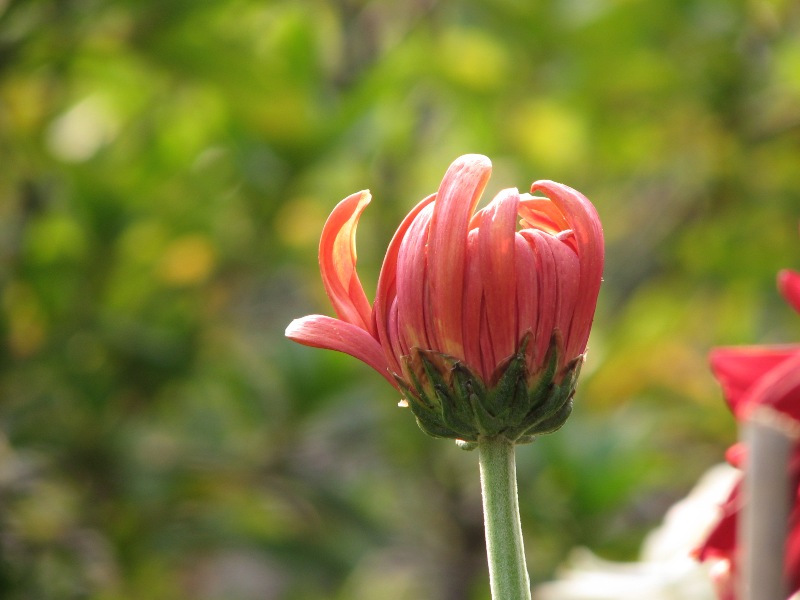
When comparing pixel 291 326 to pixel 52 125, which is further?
pixel 52 125

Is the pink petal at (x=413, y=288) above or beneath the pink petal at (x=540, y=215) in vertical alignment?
beneath

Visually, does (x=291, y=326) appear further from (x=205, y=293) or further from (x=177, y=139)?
(x=205, y=293)

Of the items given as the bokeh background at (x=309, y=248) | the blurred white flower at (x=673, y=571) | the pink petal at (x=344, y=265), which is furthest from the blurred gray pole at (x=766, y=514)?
the bokeh background at (x=309, y=248)

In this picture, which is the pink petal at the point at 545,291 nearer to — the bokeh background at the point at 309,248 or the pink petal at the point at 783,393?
the pink petal at the point at 783,393

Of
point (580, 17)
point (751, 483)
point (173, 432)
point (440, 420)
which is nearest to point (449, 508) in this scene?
point (173, 432)

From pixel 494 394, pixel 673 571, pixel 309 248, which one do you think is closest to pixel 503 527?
pixel 494 394

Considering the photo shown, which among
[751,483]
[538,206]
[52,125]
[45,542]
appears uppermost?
[52,125]

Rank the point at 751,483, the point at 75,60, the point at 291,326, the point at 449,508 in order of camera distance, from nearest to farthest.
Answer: the point at 751,483 < the point at 291,326 < the point at 75,60 < the point at 449,508
